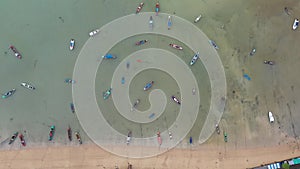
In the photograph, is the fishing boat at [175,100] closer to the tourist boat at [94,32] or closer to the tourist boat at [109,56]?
the tourist boat at [109,56]

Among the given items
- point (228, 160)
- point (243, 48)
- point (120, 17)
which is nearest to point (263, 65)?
point (243, 48)

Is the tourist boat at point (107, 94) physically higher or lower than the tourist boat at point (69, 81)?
lower

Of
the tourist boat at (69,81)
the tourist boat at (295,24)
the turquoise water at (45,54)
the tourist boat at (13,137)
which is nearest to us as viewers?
the tourist boat at (13,137)

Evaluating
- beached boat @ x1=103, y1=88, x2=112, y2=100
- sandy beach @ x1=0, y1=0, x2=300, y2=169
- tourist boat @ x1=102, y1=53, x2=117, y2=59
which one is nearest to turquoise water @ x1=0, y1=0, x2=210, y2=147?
sandy beach @ x1=0, y1=0, x2=300, y2=169

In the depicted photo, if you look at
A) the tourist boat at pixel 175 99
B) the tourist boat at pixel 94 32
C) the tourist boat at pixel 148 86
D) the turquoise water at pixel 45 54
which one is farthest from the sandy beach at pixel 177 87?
the tourist boat at pixel 148 86

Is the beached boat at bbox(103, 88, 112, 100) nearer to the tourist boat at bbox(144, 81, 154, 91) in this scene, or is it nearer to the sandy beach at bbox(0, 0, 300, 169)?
the sandy beach at bbox(0, 0, 300, 169)

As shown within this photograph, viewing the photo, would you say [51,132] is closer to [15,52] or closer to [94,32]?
[15,52]

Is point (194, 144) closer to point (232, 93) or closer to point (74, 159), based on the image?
point (232, 93)
